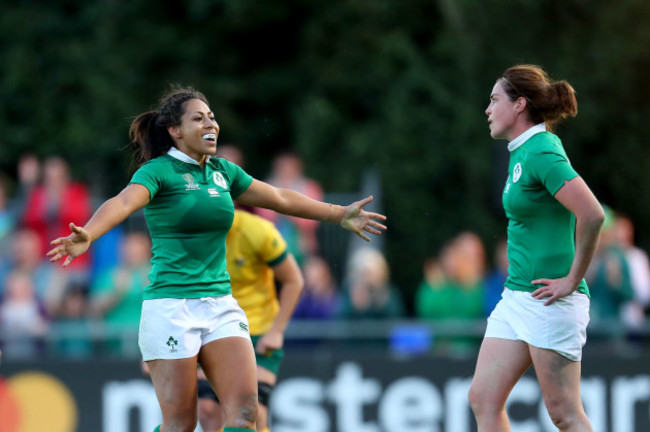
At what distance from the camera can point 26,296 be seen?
440 inches

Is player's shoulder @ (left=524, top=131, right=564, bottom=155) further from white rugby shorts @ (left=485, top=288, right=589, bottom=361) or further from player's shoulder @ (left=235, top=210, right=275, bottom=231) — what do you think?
player's shoulder @ (left=235, top=210, right=275, bottom=231)

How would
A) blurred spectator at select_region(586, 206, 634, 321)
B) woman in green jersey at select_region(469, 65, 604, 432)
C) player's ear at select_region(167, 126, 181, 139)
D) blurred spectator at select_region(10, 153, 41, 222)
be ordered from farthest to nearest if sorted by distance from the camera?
blurred spectator at select_region(10, 153, 41, 222), blurred spectator at select_region(586, 206, 634, 321), player's ear at select_region(167, 126, 181, 139), woman in green jersey at select_region(469, 65, 604, 432)

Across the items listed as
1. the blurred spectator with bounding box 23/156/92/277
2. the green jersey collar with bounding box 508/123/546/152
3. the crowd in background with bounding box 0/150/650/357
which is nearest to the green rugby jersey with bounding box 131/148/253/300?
the green jersey collar with bounding box 508/123/546/152

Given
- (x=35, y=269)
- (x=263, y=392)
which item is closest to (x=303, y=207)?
(x=263, y=392)

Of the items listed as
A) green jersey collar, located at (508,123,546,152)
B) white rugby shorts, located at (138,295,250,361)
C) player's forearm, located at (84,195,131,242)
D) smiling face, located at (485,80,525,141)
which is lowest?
white rugby shorts, located at (138,295,250,361)

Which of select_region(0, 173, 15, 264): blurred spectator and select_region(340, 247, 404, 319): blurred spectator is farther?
select_region(0, 173, 15, 264): blurred spectator

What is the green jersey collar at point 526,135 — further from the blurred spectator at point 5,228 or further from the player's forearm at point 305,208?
the blurred spectator at point 5,228

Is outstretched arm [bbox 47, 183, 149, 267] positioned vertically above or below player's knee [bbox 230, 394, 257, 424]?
above

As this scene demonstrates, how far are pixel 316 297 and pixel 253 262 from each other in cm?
387

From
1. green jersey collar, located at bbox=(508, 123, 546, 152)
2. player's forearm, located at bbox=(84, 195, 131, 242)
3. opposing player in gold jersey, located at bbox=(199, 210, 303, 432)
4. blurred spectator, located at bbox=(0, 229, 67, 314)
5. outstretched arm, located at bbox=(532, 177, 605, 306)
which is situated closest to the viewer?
player's forearm, located at bbox=(84, 195, 131, 242)

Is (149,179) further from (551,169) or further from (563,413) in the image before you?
(563,413)

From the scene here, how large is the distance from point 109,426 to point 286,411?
1.62 meters

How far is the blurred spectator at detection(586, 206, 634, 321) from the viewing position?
1124cm

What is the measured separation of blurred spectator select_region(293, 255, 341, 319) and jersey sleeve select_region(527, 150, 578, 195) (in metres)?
5.79
